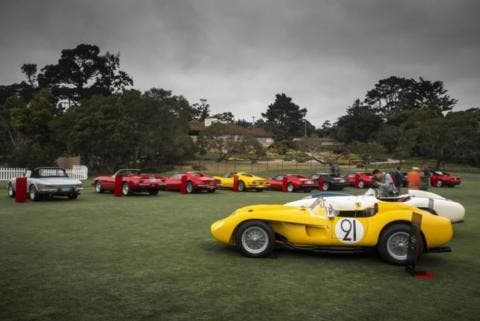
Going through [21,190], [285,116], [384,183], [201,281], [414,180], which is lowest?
[201,281]

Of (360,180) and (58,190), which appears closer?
(58,190)

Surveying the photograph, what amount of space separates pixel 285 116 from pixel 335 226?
107 m

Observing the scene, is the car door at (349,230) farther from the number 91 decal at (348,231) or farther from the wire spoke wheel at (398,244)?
the wire spoke wheel at (398,244)

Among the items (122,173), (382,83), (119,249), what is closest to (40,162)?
(122,173)

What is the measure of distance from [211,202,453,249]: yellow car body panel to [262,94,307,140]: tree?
93.5 m

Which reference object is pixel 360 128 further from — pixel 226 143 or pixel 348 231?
pixel 348 231

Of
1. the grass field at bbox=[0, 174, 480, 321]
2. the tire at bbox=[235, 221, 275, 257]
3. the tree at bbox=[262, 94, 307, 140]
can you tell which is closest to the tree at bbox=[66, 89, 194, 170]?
the grass field at bbox=[0, 174, 480, 321]

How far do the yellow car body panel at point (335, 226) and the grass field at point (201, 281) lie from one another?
1.24 feet

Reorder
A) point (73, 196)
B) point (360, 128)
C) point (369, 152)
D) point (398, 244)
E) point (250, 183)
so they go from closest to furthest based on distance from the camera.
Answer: point (398, 244), point (73, 196), point (250, 183), point (369, 152), point (360, 128)

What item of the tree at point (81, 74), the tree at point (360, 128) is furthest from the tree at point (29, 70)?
the tree at point (360, 128)

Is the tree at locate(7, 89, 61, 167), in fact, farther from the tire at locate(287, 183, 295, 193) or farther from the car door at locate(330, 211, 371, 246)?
the car door at locate(330, 211, 371, 246)

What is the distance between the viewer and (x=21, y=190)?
15.9 meters

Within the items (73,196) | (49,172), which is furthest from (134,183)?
(49,172)

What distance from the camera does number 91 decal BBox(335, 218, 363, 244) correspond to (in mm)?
7078
